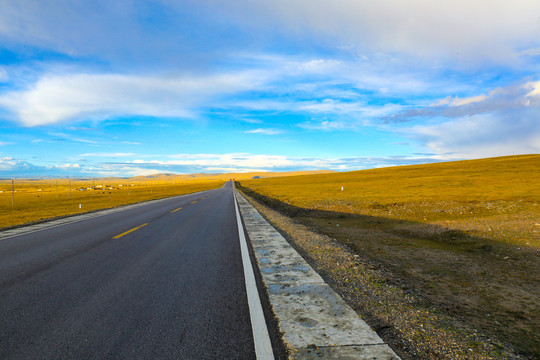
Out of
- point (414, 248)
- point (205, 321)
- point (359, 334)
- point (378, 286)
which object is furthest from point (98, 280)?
point (414, 248)

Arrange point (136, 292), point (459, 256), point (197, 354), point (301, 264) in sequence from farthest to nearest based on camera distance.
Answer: point (459, 256), point (301, 264), point (136, 292), point (197, 354)

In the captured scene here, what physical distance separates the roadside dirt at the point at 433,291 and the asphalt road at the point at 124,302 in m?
1.89

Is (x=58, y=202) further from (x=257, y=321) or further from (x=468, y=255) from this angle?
(x=468, y=255)

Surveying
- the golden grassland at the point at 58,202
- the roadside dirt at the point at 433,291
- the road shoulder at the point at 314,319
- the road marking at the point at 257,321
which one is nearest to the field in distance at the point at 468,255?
the roadside dirt at the point at 433,291

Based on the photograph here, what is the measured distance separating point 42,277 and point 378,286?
637cm

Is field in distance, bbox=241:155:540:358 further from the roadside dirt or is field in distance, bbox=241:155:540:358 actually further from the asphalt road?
the asphalt road

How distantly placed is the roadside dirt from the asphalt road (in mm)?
1895

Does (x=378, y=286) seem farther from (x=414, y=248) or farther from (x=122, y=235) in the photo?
(x=122, y=235)

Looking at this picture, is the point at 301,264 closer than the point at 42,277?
No

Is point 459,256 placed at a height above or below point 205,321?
below

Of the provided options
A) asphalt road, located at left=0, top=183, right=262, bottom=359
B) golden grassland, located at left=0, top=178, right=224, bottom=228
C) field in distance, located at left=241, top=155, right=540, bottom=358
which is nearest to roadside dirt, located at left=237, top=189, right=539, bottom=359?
field in distance, located at left=241, top=155, right=540, bottom=358

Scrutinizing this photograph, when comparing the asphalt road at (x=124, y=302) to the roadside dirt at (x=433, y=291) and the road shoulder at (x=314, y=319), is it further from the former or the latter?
the roadside dirt at (x=433, y=291)

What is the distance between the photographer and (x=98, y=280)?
17.0 feet

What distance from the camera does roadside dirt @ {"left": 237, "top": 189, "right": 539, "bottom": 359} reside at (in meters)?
3.27
